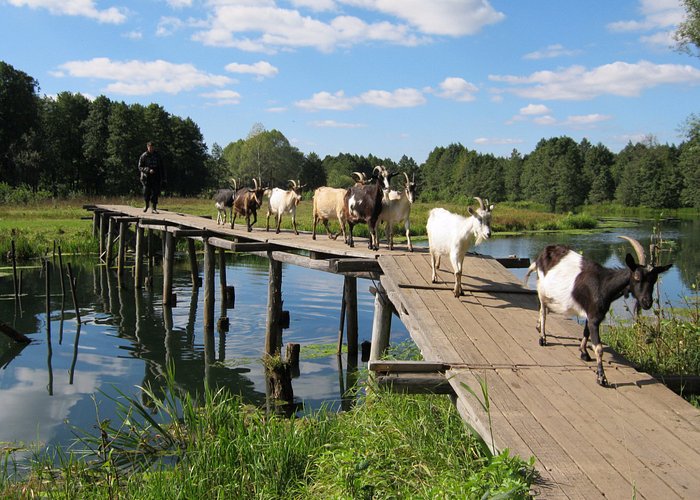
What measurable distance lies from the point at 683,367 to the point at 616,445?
3.79 metres

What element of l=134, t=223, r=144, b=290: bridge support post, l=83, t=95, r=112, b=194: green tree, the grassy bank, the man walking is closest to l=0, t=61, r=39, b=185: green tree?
l=83, t=95, r=112, b=194: green tree

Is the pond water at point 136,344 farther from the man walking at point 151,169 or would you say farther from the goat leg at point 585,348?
the goat leg at point 585,348

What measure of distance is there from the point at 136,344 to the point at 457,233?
8.12 meters

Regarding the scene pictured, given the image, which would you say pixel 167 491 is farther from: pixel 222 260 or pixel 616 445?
pixel 222 260

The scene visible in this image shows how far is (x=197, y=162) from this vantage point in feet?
191

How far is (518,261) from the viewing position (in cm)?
1056

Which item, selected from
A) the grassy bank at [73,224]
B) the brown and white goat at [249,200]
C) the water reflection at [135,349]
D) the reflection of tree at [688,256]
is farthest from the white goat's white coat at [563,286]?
the grassy bank at [73,224]

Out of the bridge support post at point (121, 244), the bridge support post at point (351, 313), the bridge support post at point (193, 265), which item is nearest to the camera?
the bridge support post at point (351, 313)

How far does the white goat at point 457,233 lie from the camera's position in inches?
302

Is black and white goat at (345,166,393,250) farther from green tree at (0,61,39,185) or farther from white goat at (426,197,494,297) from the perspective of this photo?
green tree at (0,61,39,185)

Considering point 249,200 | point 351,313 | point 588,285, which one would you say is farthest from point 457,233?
point 249,200

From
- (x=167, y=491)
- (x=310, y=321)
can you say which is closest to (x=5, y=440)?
(x=167, y=491)

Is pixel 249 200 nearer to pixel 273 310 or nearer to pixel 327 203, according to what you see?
pixel 327 203

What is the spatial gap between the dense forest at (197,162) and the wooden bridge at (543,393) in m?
18.2
